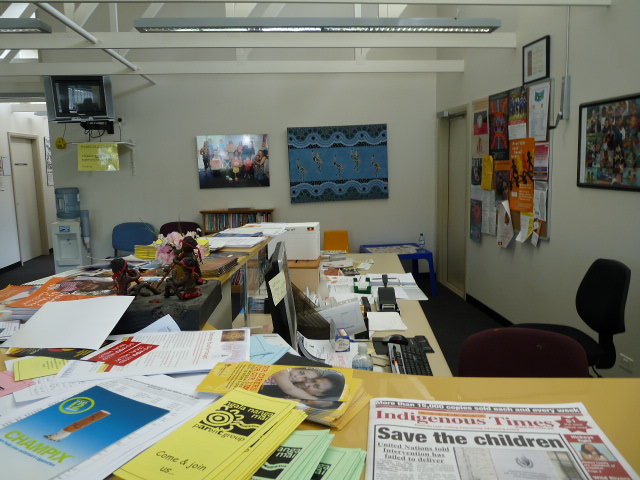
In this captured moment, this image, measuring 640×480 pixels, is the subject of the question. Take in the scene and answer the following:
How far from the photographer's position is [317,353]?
1894mm

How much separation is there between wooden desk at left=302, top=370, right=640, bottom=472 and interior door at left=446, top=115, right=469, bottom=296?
4422 millimetres

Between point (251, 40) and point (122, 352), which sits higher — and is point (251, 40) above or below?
above

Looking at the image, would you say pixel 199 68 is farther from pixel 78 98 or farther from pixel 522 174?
pixel 522 174

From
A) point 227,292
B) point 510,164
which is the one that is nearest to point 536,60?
point 510,164

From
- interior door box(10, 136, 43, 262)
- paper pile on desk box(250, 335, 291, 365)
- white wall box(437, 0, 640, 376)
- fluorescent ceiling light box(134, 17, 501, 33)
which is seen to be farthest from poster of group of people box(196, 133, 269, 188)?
paper pile on desk box(250, 335, 291, 365)

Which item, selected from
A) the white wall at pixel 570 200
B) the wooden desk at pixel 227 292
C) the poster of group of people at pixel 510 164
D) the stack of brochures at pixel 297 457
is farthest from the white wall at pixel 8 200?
the stack of brochures at pixel 297 457

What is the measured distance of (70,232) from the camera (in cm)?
577

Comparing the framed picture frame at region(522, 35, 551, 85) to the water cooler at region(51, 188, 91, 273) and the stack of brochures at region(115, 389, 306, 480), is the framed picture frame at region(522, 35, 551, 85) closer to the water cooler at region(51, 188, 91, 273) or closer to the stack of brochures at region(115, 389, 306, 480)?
the stack of brochures at region(115, 389, 306, 480)

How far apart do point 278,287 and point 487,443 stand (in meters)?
0.87

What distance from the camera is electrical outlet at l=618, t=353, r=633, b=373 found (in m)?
2.84

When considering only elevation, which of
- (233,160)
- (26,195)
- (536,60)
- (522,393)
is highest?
(536,60)

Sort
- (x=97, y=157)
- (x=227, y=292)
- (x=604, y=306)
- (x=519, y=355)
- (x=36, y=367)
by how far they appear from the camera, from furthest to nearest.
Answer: (x=97, y=157) < (x=604, y=306) < (x=227, y=292) < (x=519, y=355) < (x=36, y=367)

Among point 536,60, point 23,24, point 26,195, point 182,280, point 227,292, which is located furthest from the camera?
point 26,195

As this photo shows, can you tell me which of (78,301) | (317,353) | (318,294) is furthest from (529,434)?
(318,294)
